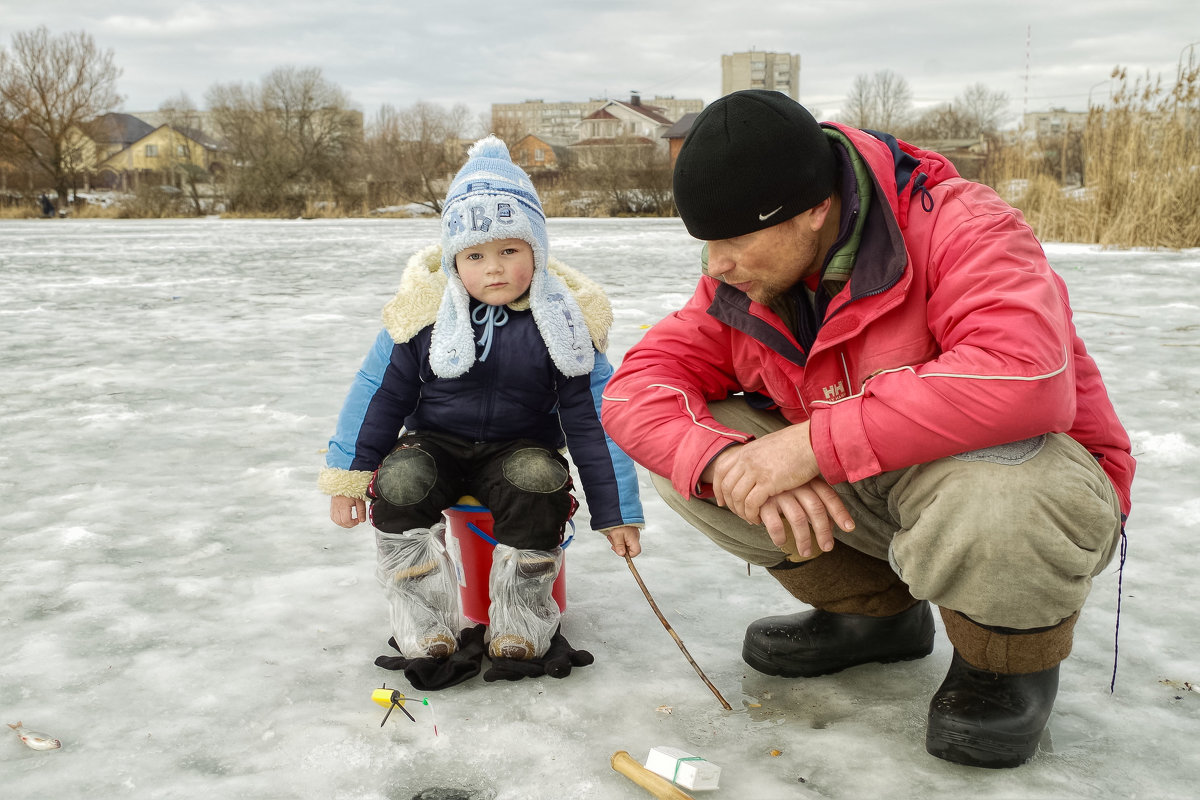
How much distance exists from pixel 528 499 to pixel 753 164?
81cm

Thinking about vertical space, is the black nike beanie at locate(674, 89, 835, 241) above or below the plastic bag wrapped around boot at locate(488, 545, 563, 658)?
above

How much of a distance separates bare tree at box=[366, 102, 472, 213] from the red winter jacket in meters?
29.1

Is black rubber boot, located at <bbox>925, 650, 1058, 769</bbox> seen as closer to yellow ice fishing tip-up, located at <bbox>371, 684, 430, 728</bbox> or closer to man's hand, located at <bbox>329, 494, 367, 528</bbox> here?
yellow ice fishing tip-up, located at <bbox>371, 684, 430, 728</bbox>

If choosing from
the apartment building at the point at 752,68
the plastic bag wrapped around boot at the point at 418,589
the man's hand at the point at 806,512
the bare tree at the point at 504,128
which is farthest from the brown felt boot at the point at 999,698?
the apartment building at the point at 752,68

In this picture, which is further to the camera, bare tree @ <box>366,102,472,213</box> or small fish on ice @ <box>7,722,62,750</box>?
bare tree @ <box>366,102,472,213</box>

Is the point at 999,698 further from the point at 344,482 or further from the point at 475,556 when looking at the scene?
the point at 344,482

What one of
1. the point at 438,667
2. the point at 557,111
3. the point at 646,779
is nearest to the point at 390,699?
the point at 438,667

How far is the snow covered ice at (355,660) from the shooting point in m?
1.47

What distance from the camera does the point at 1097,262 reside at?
830 centimetres

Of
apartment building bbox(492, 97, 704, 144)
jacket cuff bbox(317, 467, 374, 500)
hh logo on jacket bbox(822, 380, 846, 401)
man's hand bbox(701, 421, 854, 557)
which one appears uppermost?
apartment building bbox(492, 97, 704, 144)

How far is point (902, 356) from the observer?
151 cm

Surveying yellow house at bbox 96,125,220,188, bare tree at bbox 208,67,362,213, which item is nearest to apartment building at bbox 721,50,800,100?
yellow house at bbox 96,125,220,188

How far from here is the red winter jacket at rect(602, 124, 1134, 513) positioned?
133cm

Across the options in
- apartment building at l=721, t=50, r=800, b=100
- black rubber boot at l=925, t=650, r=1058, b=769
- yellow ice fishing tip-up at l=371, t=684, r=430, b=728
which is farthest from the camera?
apartment building at l=721, t=50, r=800, b=100
